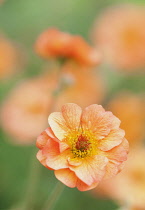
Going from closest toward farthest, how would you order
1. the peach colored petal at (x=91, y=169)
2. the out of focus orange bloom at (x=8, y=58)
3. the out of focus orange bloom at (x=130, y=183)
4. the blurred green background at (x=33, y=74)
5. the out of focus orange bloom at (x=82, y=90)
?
the peach colored petal at (x=91, y=169) → the out of focus orange bloom at (x=130, y=183) → the blurred green background at (x=33, y=74) → the out of focus orange bloom at (x=82, y=90) → the out of focus orange bloom at (x=8, y=58)

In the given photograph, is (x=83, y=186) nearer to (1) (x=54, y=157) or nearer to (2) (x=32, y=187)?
(1) (x=54, y=157)

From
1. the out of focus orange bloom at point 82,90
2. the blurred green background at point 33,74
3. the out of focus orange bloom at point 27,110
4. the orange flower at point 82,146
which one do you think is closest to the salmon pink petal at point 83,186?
the orange flower at point 82,146

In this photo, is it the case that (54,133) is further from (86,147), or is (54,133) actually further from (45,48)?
(45,48)

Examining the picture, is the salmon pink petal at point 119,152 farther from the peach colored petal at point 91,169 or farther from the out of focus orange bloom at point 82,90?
the out of focus orange bloom at point 82,90

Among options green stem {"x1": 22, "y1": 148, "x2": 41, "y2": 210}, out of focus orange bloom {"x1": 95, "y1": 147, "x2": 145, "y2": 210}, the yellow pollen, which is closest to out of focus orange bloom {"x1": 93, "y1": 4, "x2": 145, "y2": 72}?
out of focus orange bloom {"x1": 95, "y1": 147, "x2": 145, "y2": 210}

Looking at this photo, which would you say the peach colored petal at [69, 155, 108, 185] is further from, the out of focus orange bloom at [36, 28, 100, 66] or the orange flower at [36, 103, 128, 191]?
the out of focus orange bloom at [36, 28, 100, 66]

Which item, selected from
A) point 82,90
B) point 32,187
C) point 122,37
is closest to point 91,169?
point 32,187
